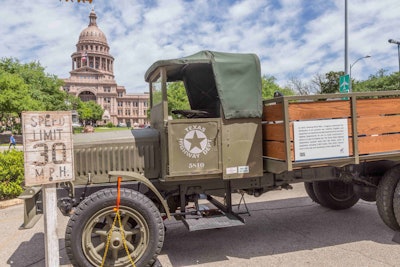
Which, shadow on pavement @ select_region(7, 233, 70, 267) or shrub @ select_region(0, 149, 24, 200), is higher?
shrub @ select_region(0, 149, 24, 200)

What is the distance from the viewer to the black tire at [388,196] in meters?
4.80

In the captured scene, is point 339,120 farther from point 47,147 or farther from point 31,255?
point 31,255

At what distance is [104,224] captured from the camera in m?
4.15

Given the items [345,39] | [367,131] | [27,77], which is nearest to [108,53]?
[27,77]

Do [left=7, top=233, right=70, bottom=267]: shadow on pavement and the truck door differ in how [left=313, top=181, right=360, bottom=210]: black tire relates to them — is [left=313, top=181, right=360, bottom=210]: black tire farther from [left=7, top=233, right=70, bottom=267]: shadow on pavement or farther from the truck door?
[left=7, top=233, right=70, bottom=267]: shadow on pavement

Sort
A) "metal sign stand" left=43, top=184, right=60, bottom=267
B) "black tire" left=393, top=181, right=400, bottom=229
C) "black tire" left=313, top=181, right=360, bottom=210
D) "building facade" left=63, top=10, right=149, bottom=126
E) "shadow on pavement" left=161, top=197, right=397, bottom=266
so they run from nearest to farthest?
"metal sign stand" left=43, top=184, right=60, bottom=267
"shadow on pavement" left=161, top=197, right=397, bottom=266
"black tire" left=393, top=181, right=400, bottom=229
"black tire" left=313, top=181, right=360, bottom=210
"building facade" left=63, top=10, right=149, bottom=126

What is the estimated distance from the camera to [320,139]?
13.9 feet

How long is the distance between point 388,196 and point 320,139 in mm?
1632

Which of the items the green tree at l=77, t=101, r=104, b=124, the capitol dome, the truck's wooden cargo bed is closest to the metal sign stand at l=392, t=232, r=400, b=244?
the truck's wooden cargo bed

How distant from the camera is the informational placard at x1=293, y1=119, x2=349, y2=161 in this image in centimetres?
417

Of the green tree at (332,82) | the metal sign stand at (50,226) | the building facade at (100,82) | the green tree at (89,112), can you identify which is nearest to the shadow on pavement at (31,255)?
the metal sign stand at (50,226)

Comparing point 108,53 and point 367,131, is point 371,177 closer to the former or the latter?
point 367,131

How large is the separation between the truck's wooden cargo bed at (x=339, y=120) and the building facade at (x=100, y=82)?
117m

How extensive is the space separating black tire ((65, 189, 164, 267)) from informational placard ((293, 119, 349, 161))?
2059 mm
